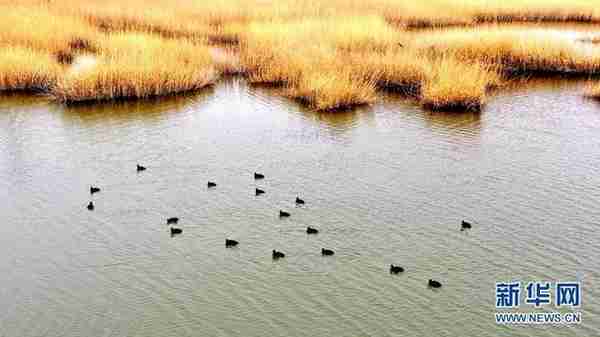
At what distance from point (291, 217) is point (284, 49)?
971 centimetres

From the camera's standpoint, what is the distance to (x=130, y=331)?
26.1ft

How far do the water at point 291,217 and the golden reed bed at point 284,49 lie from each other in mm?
794

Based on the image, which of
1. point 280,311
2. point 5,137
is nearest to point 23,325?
point 280,311

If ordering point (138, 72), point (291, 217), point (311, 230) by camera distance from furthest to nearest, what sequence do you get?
point (138, 72), point (291, 217), point (311, 230)

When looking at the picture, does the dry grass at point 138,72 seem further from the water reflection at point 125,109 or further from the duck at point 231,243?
the duck at point 231,243

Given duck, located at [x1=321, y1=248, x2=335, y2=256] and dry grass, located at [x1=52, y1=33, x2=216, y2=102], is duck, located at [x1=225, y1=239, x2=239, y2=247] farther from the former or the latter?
dry grass, located at [x1=52, y1=33, x2=216, y2=102]

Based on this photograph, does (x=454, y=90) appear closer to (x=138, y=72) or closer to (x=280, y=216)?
(x=138, y=72)

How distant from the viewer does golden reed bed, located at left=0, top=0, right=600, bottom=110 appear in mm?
17031

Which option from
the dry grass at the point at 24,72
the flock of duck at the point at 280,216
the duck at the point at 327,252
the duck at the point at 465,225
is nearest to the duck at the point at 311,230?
the flock of duck at the point at 280,216

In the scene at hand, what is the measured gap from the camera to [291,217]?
1066 cm

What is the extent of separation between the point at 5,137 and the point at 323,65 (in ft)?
23.0

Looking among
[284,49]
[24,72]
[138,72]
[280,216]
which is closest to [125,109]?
[138,72]

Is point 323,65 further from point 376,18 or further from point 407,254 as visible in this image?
point 407,254

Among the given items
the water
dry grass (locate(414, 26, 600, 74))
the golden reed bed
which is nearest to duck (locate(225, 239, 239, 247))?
the water
